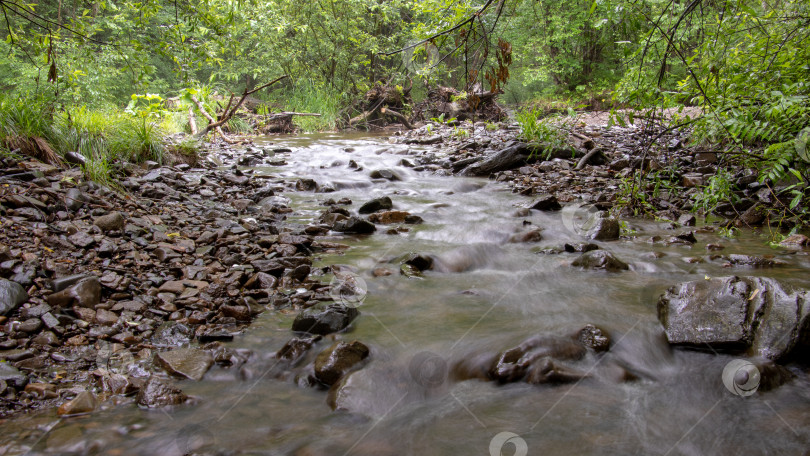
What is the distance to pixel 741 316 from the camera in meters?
2.43

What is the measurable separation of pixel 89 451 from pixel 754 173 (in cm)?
630

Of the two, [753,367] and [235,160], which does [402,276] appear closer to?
[753,367]

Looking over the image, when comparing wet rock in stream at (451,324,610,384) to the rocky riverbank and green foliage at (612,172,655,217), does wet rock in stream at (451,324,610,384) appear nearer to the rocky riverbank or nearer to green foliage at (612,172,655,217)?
the rocky riverbank

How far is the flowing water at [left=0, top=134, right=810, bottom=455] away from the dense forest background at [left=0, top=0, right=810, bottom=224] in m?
1.37

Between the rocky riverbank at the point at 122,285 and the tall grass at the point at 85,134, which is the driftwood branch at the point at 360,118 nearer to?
the tall grass at the point at 85,134

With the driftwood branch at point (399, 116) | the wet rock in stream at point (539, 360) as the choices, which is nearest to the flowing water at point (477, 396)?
the wet rock in stream at point (539, 360)

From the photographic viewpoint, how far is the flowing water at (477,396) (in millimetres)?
1919

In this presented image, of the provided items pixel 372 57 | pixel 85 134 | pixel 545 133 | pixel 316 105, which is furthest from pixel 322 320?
pixel 372 57

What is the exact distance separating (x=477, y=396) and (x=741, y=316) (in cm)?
150

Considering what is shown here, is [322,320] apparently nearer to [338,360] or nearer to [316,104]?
[338,360]

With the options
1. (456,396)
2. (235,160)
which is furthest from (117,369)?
(235,160)

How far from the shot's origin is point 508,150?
8180mm

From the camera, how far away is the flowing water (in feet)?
6.30

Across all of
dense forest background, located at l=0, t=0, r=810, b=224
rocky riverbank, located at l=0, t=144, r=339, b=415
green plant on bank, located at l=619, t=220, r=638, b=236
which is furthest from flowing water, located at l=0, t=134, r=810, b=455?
dense forest background, located at l=0, t=0, r=810, b=224
